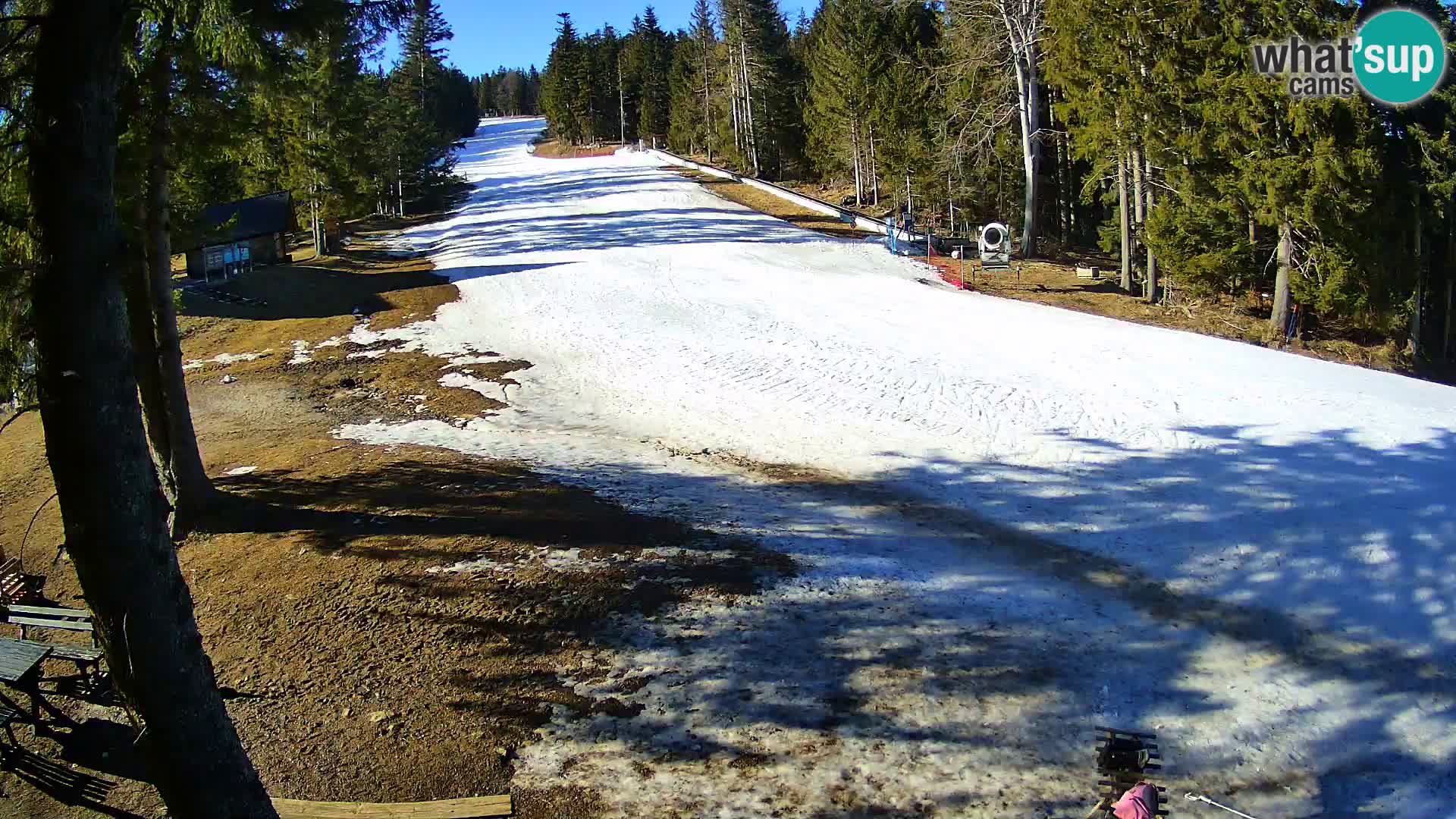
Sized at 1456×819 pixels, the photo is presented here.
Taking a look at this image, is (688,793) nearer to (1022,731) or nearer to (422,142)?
(1022,731)

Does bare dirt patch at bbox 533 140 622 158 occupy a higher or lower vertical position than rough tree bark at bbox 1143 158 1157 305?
higher

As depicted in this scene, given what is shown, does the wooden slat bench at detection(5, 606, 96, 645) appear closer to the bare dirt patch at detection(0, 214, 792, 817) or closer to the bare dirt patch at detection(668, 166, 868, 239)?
the bare dirt patch at detection(0, 214, 792, 817)

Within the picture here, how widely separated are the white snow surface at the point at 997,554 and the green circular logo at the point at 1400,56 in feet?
22.9

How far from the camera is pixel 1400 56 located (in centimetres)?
2095

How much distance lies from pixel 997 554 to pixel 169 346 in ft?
28.4

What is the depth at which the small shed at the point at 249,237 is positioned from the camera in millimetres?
24047

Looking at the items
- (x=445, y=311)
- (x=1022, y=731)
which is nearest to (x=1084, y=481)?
(x=1022, y=731)

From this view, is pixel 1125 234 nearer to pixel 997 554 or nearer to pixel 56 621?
pixel 997 554

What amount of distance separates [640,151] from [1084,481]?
208 feet

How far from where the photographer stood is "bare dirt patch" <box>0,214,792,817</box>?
582 centimetres

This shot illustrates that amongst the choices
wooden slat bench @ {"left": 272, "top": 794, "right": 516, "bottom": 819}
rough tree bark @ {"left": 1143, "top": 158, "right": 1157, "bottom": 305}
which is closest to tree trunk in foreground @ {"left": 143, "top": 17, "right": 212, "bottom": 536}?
wooden slat bench @ {"left": 272, "top": 794, "right": 516, "bottom": 819}

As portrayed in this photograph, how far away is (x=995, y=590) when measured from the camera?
8.64 meters

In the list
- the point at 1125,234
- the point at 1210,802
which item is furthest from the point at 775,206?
the point at 1210,802

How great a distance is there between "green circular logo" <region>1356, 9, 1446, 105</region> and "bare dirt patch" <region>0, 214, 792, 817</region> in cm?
1913
